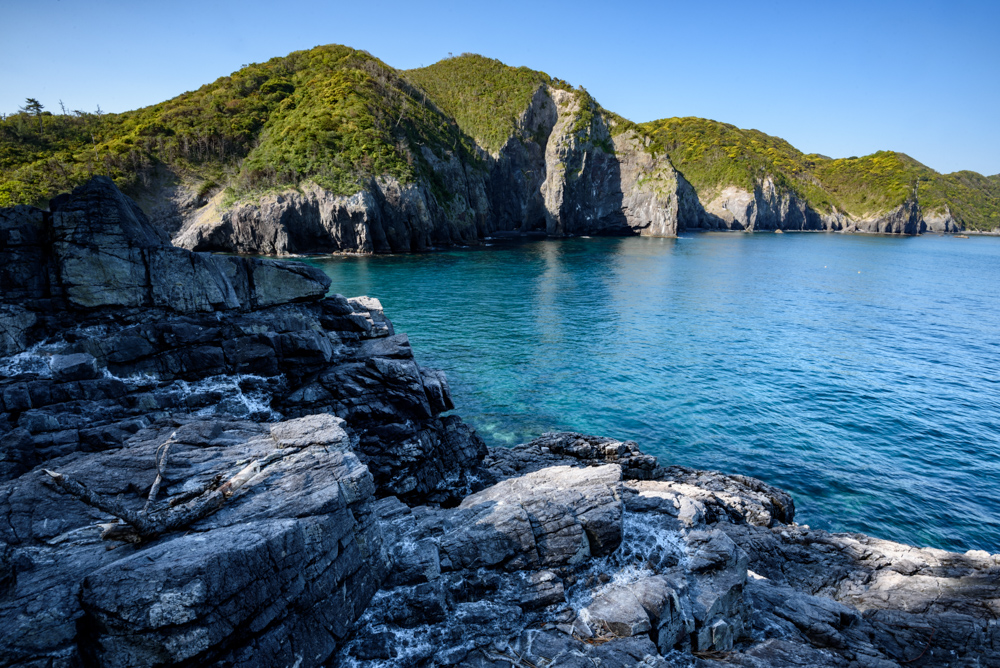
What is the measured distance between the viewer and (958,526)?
679 inches

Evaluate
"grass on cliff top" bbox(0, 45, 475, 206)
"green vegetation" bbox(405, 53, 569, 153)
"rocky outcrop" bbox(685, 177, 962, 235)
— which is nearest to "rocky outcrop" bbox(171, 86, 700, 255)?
"green vegetation" bbox(405, 53, 569, 153)

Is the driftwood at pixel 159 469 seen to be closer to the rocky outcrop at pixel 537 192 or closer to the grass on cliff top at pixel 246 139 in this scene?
the rocky outcrop at pixel 537 192

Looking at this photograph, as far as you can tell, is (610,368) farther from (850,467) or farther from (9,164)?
(9,164)

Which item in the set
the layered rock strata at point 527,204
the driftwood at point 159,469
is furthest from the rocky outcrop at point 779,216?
the driftwood at point 159,469

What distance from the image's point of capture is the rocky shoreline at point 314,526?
7898mm

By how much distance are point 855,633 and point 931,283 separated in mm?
85113

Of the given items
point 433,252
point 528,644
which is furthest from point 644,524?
point 433,252

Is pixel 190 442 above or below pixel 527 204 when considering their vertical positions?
below

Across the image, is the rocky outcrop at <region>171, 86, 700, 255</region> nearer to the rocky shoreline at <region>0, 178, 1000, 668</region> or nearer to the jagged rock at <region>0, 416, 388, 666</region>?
the rocky shoreline at <region>0, 178, 1000, 668</region>

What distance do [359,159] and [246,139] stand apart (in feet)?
85.7

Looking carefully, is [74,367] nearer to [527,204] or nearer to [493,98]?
[527,204]

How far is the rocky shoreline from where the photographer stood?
7.90 m

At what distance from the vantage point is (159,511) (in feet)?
30.0

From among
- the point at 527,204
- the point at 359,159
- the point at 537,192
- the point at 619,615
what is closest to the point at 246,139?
the point at 359,159
